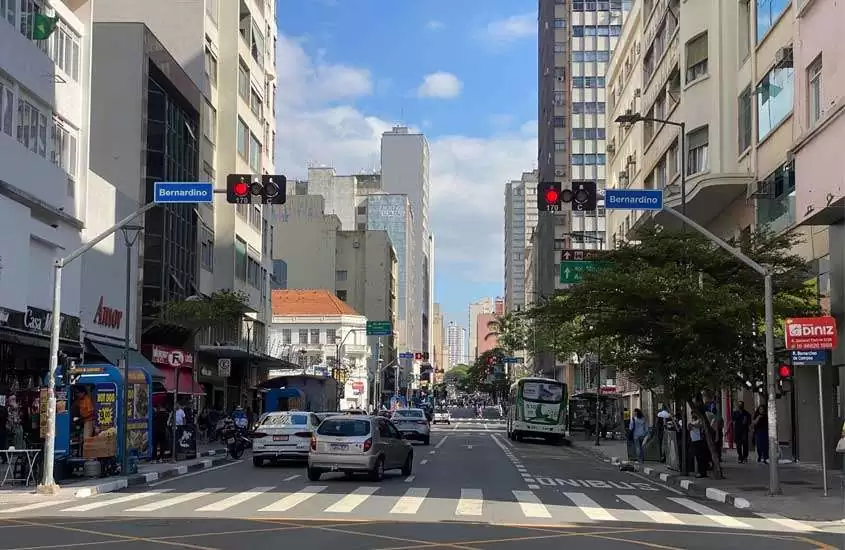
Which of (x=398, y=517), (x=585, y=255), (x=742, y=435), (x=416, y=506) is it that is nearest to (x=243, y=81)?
(x=585, y=255)

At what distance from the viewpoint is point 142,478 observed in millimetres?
24203

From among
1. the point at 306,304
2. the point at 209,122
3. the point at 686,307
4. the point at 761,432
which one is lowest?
the point at 761,432

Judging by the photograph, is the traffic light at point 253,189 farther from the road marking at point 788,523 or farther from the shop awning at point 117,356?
the shop awning at point 117,356

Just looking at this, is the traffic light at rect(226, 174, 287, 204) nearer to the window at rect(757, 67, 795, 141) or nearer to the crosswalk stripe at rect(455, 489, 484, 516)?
the crosswalk stripe at rect(455, 489, 484, 516)

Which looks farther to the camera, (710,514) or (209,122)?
(209,122)

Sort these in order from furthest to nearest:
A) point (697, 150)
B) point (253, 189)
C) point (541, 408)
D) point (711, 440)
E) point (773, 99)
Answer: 1. point (541, 408)
2. point (697, 150)
3. point (773, 99)
4. point (711, 440)
5. point (253, 189)

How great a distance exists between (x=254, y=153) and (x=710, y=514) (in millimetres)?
48454

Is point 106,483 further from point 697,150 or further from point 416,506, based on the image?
point 697,150

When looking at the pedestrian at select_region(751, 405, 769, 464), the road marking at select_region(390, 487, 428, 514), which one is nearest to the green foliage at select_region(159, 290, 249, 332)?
the pedestrian at select_region(751, 405, 769, 464)

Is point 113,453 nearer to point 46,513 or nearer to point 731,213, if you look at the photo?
point 46,513

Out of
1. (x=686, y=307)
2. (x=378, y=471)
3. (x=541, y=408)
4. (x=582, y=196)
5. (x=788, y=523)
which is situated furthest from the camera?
(x=541, y=408)

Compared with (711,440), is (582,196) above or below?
above

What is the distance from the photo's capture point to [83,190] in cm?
3541

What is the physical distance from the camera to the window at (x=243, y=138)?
58.6 metres
